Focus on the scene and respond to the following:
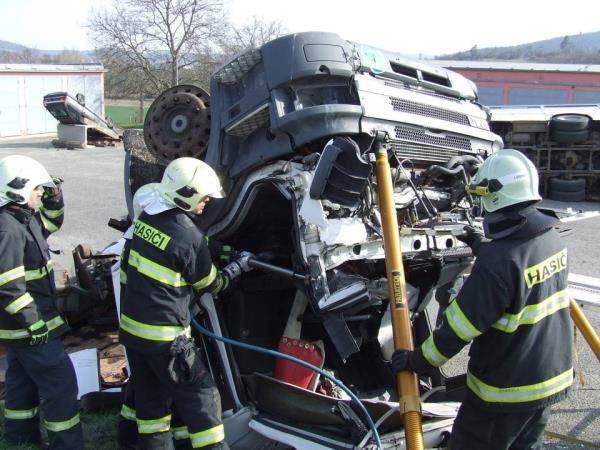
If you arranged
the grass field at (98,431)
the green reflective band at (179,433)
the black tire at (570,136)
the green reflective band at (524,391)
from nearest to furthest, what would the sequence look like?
the green reflective band at (524,391)
the green reflective band at (179,433)
the grass field at (98,431)
the black tire at (570,136)

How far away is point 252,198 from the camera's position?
11.9ft

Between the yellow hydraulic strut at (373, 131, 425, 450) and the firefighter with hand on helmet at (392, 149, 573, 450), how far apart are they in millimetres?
140

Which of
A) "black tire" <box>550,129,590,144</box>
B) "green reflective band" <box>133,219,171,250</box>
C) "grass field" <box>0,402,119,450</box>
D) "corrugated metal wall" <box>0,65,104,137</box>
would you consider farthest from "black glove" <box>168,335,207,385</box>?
"corrugated metal wall" <box>0,65,104,137</box>

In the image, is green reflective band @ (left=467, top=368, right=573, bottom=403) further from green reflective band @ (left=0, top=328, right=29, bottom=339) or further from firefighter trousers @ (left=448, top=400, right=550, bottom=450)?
green reflective band @ (left=0, top=328, right=29, bottom=339)

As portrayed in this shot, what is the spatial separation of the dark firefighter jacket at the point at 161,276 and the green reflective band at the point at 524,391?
1410 millimetres

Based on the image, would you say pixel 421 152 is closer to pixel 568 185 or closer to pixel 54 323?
pixel 54 323

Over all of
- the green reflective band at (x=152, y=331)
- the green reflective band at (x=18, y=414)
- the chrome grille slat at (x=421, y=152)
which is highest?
the chrome grille slat at (x=421, y=152)

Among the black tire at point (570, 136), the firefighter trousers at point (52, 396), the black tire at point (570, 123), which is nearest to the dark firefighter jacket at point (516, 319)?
the firefighter trousers at point (52, 396)

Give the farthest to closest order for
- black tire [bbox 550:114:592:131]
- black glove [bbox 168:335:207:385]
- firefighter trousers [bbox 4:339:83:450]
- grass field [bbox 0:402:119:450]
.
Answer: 1. black tire [bbox 550:114:592:131]
2. grass field [bbox 0:402:119:450]
3. firefighter trousers [bbox 4:339:83:450]
4. black glove [bbox 168:335:207:385]

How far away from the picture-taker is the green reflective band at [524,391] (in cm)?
253

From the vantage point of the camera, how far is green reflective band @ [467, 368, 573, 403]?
8.29 ft

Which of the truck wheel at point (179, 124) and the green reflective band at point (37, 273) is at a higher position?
the truck wheel at point (179, 124)

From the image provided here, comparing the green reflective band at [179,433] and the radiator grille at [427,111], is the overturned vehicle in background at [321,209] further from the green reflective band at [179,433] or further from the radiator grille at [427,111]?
the green reflective band at [179,433]

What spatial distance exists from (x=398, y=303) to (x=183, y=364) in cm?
107
